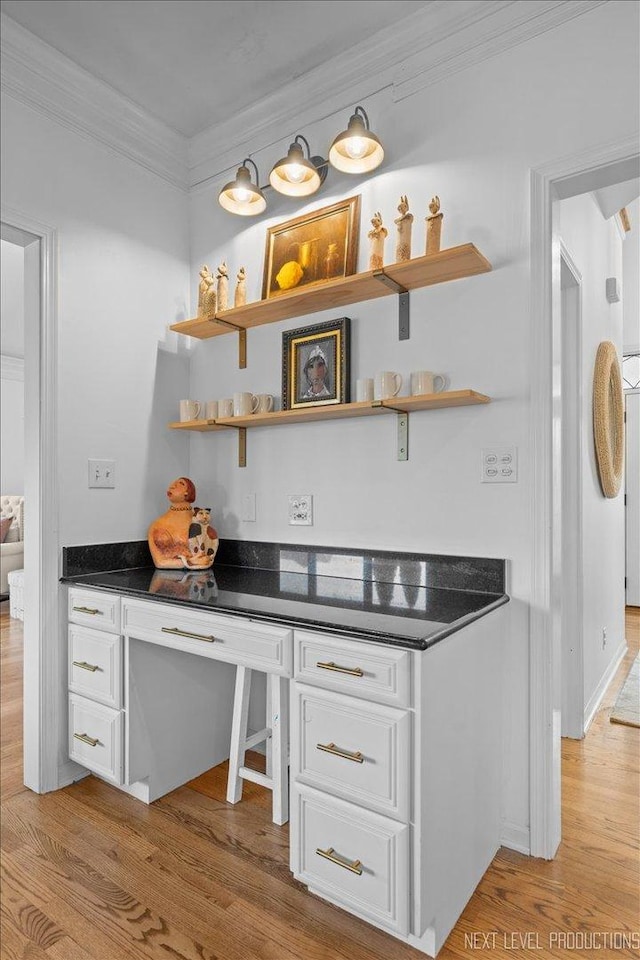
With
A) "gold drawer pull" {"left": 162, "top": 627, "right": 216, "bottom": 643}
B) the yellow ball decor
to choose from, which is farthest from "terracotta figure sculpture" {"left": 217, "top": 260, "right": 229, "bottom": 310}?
"gold drawer pull" {"left": 162, "top": 627, "right": 216, "bottom": 643}

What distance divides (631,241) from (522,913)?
5.15 m

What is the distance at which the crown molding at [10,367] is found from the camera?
650 centimetres

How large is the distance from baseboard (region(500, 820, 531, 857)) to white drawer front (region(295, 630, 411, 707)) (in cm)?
82

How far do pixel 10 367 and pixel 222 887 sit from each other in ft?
21.1

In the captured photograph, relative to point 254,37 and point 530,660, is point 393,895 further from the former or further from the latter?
point 254,37

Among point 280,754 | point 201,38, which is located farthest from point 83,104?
point 280,754

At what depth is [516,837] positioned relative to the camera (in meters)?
1.77

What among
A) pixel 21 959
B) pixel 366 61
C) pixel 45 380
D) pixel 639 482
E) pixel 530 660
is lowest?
pixel 21 959

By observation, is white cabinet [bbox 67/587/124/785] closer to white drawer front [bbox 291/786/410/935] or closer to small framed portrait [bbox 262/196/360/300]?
white drawer front [bbox 291/786/410/935]

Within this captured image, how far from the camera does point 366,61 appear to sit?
82.4 inches

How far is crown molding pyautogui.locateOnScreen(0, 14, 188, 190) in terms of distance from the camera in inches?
78.5

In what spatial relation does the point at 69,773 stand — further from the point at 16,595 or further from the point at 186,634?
the point at 16,595

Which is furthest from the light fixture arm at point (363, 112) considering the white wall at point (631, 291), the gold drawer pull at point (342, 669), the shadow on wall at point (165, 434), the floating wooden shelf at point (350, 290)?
the white wall at point (631, 291)

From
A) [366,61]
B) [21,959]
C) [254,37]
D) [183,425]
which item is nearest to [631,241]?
[366,61]
